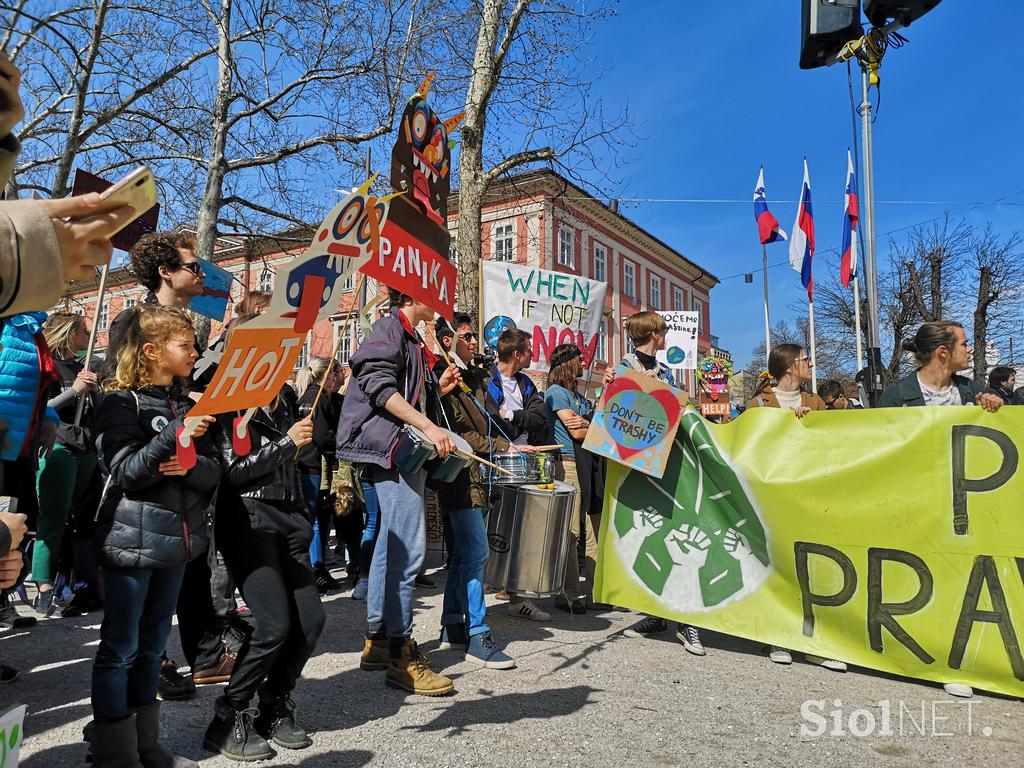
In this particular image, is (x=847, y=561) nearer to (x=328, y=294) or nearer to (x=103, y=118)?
(x=328, y=294)

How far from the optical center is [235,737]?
2768mm

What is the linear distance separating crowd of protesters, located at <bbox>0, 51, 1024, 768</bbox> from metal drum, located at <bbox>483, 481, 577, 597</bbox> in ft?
0.75

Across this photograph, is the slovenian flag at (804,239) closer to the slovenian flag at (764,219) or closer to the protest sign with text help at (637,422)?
the slovenian flag at (764,219)

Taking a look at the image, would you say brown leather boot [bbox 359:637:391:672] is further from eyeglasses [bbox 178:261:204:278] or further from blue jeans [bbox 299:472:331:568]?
blue jeans [bbox 299:472:331:568]

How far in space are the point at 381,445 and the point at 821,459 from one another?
2.53 m

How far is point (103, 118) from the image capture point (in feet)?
48.1

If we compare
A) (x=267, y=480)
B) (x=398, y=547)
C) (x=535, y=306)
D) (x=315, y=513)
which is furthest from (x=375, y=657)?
(x=535, y=306)

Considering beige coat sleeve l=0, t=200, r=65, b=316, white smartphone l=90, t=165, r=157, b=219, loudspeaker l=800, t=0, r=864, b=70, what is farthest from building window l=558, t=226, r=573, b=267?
beige coat sleeve l=0, t=200, r=65, b=316

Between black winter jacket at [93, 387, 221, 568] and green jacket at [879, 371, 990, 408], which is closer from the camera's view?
black winter jacket at [93, 387, 221, 568]

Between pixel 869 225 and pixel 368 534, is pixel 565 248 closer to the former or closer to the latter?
pixel 869 225

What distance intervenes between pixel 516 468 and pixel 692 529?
3.84 feet

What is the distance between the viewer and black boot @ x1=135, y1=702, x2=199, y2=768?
255 cm

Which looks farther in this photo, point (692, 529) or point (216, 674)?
point (692, 529)

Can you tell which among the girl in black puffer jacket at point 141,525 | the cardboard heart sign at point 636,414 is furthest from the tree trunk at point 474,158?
the girl in black puffer jacket at point 141,525
